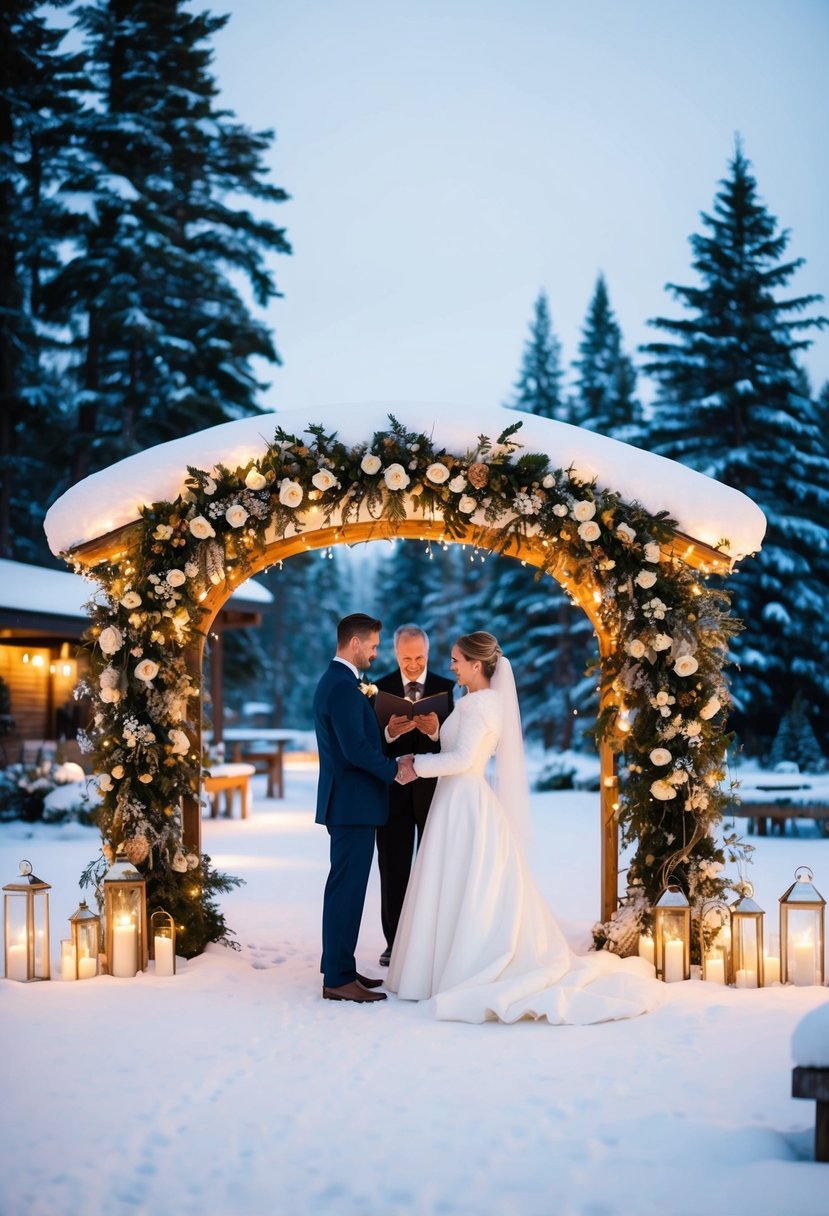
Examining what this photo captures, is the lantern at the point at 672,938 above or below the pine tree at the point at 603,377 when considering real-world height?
below

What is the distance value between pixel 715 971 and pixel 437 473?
322 centimetres

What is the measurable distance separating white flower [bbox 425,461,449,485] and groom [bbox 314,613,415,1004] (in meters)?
1.01

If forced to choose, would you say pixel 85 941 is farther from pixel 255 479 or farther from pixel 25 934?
pixel 255 479

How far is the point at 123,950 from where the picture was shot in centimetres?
658

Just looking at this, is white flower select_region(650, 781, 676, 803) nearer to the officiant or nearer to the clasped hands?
the officiant

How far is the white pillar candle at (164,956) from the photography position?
6.61 m

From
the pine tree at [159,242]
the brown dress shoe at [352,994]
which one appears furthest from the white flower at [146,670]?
the pine tree at [159,242]

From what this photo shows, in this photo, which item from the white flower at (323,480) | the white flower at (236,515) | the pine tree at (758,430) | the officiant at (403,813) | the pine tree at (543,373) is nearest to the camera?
the white flower at (323,480)

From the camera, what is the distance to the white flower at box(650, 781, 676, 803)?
22.2 feet

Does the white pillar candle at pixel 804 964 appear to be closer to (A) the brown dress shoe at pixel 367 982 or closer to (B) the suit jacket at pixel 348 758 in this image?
(A) the brown dress shoe at pixel 367 982

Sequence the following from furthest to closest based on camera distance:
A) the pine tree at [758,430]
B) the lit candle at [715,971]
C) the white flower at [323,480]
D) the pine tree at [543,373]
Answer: the pine tree at [543,373] < the pine tree at [758,430] < the white flower at [323,480] < the lit candle at [715,971]

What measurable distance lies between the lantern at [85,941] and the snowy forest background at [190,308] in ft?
54.2

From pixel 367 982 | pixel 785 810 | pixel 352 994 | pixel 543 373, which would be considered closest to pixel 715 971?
pixel 367 982

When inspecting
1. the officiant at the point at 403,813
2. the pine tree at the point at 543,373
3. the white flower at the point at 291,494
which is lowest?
the officiant at the point at 403,813
